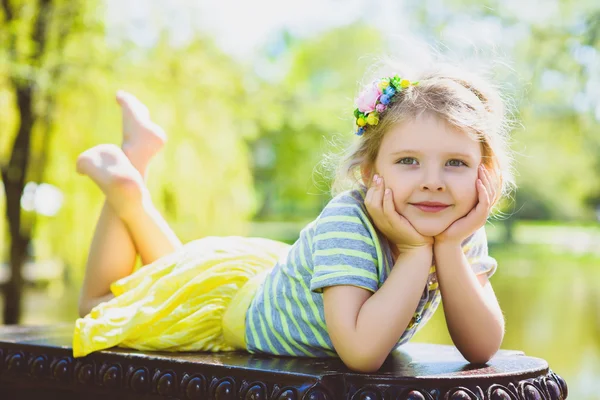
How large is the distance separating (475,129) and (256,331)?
2.45 ft

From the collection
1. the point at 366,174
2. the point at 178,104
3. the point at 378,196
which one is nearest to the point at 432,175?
the point at 378,196

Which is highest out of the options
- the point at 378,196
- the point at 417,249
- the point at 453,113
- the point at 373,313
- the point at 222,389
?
the point at 453,113

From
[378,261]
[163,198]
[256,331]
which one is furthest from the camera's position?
[163,198]

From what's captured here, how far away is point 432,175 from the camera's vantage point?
1.58 meters

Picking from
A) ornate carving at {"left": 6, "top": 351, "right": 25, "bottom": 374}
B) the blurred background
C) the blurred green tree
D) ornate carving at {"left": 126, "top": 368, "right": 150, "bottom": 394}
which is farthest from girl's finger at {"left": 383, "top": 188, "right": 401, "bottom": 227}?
the blurred green tree

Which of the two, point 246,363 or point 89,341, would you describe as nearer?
point 246,363

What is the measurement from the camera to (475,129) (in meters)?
1.64

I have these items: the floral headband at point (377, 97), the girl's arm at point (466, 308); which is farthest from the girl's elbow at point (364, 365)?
the floral headband at point (377, 97)

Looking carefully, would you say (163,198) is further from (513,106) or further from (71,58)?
(513,106)

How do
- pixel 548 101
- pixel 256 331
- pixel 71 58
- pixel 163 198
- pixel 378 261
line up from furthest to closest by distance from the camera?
pixel 548 101
pixel 163 198
pixel 71 58
pixel 256 331
pixel 378 261

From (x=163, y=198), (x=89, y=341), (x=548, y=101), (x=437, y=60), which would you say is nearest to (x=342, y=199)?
(x=437, y=60)

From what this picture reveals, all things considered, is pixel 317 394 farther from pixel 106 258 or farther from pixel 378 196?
pixel 106 258

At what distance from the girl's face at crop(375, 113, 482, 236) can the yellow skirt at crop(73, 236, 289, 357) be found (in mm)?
577

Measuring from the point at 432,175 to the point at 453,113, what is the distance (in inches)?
5.9
